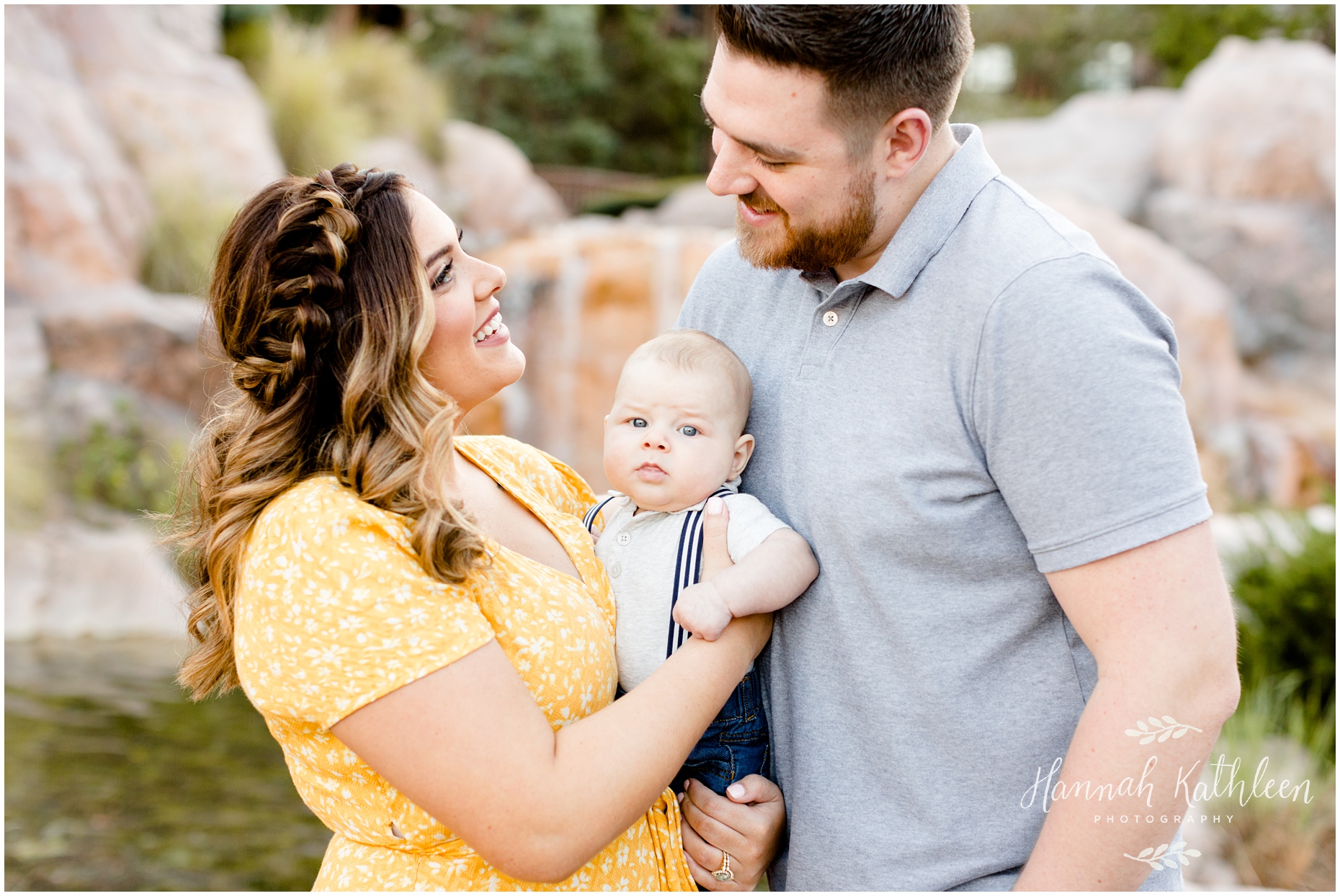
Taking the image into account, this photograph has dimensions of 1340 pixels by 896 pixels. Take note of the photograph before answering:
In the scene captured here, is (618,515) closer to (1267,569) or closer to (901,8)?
(901,8)

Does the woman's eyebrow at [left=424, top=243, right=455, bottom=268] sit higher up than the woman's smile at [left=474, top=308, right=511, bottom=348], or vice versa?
the woman's eyebrow at [left=424, top=243, right=455, bottom=268]

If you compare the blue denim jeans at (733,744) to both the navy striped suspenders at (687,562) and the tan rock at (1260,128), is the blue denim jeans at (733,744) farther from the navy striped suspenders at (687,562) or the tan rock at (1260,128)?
the tan rock at (1260,128)

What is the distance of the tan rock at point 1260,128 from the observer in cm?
1082

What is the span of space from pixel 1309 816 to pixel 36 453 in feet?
23.8

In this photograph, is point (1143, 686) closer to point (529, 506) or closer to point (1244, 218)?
point (529, 506)

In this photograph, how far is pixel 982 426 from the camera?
1646 mm

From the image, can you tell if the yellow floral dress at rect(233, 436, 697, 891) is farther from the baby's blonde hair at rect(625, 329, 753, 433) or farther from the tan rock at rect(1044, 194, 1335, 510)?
the tan rock at rect(1044, 194, 1335, 510)

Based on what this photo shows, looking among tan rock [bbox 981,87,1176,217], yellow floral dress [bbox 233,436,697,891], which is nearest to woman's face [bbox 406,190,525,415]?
yellow floral dress [bbox 233,436,697,891]

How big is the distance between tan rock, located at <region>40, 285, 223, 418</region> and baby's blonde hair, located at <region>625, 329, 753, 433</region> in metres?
6.07

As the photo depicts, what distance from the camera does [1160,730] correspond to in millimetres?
1552

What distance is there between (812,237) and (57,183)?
7.95 meters

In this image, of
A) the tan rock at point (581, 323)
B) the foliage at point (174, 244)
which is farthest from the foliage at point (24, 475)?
the tan rock at point (581, 323)

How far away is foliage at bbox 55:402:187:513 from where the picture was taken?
7082 millimetres

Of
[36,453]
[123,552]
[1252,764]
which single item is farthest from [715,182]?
[36,453]
